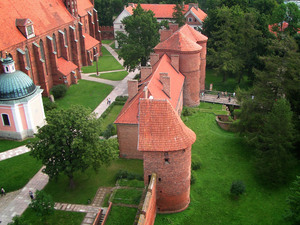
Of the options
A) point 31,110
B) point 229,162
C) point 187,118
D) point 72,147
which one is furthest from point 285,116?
point 31,110

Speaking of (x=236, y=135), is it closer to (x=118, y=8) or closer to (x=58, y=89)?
(x=58, y=89)

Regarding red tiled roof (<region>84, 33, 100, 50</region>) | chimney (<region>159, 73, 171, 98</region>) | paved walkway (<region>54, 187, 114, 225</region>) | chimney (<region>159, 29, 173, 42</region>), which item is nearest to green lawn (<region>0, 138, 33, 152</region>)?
paved walkway (<region>54, 187, 114, 225</region>)

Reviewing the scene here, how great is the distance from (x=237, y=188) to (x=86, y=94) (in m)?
31.5

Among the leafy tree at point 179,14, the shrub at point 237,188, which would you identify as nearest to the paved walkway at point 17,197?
the shrub at point 237,188

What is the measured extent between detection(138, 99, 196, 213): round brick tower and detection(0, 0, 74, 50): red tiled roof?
25.6 metres

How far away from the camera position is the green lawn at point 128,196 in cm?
2781

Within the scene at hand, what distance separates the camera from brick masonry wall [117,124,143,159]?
111ft

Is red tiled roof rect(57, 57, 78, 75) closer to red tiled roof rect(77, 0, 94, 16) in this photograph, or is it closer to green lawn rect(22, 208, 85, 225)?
red tiled roof rect(77, 0, 94, 16)

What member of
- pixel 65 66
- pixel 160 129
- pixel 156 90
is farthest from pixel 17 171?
pixel 65 66

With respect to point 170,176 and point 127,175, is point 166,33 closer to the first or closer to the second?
point 127,175

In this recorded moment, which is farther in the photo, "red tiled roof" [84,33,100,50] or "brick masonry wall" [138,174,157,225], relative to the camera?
"red tiled roof" [84,33,100,50]

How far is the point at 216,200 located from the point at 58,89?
103ft

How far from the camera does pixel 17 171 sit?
110 feet

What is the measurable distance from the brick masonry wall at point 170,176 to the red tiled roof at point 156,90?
27.7ft
